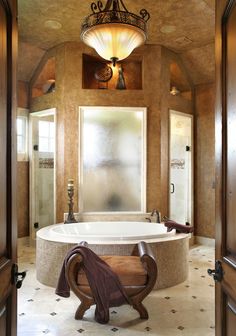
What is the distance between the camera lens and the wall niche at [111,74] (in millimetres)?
5188

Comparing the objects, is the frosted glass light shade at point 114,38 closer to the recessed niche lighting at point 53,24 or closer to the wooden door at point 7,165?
the recessed niche lighting at point 53,24

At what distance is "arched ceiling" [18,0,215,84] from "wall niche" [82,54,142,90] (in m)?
0.53

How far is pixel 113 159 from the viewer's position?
516 centimetres

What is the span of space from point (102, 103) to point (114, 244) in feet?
8.26

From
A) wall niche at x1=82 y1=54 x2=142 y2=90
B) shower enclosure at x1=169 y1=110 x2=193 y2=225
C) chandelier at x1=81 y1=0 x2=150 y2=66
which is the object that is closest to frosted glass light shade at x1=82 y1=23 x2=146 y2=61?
chandelier at x1=81 y1=0 x2=150 y2=66

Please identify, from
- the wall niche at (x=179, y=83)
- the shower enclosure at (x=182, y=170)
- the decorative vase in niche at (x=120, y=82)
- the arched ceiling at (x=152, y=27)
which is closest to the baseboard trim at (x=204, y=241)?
the shower enclosure at (x=182, y=170)

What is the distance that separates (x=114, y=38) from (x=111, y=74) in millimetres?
1998

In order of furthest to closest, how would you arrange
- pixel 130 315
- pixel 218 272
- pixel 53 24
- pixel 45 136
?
pixel 45 136, pixel 53 24, pixel 130 315, pixel 218 272

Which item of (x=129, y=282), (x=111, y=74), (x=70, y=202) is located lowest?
(x=129, y=282)

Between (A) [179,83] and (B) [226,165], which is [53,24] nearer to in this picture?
(A) [179,83]

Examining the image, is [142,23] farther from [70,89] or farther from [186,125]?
[186,125]

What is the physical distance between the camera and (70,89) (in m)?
→ 5.00

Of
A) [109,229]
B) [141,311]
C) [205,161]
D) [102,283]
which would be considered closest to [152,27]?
[205,161]

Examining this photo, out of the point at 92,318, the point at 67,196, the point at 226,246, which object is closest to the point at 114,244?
the point at 92,318
